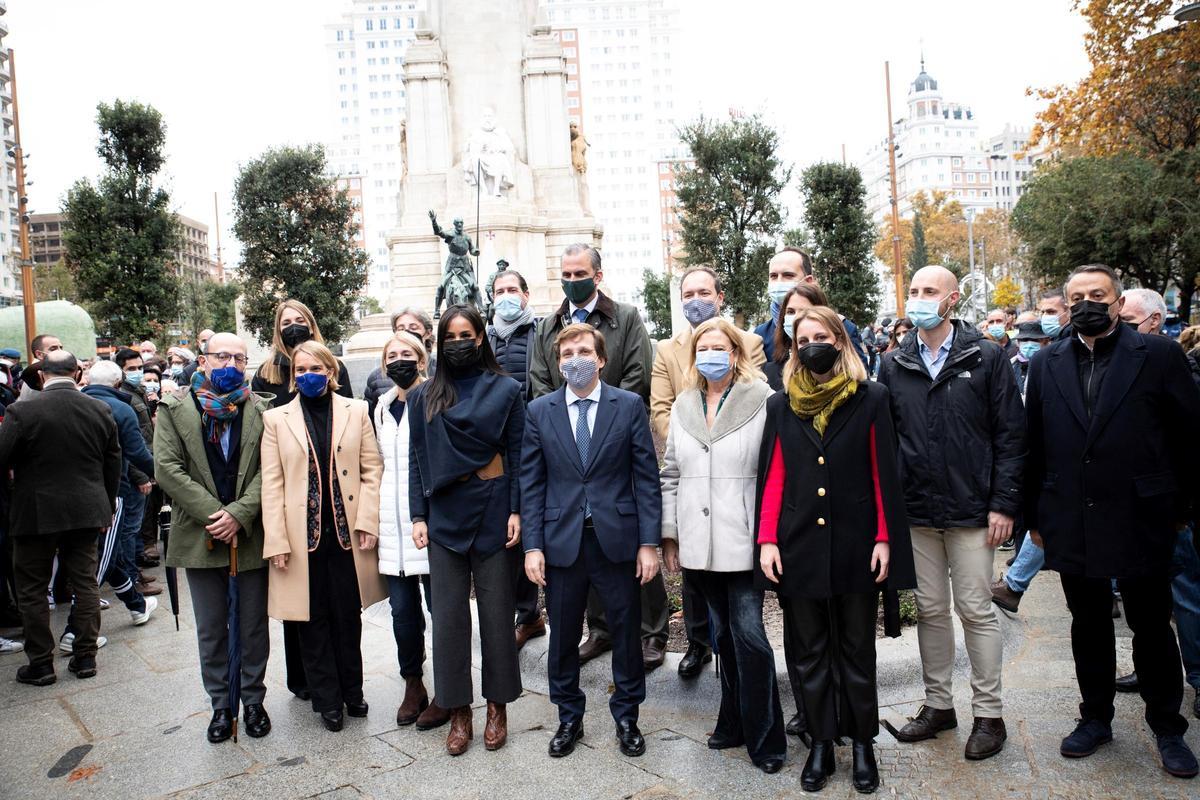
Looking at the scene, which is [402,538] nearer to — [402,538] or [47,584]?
[402,538]

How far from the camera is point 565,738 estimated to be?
14.7ft

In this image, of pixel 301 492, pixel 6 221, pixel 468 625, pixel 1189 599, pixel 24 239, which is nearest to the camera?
pixel 1189 599

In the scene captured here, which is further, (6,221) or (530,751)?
(6,221)

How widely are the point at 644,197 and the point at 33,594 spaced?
121 meters

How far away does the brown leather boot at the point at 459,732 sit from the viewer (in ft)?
14.9

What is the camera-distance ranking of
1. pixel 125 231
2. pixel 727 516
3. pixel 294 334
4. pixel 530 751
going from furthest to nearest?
pixel 125 231
pixel 294 334
pixel 530 751
pixel 727 516

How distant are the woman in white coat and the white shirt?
1.06 m

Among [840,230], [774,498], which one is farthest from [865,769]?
[840,230]

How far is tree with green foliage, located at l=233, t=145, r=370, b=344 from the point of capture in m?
30.7

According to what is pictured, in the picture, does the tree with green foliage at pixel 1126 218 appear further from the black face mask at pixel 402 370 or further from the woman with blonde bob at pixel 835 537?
the black face mask at pixel 402 370

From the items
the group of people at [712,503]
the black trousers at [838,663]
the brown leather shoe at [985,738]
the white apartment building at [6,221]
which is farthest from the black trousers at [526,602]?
the white apartment building at [6,221]

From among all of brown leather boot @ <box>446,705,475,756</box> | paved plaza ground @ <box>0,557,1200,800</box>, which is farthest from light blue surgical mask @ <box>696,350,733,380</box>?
brown leather boot @ <box>446,705,475,756</box>

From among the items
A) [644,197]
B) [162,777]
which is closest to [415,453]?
[162,777]

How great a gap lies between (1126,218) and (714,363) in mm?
24071
